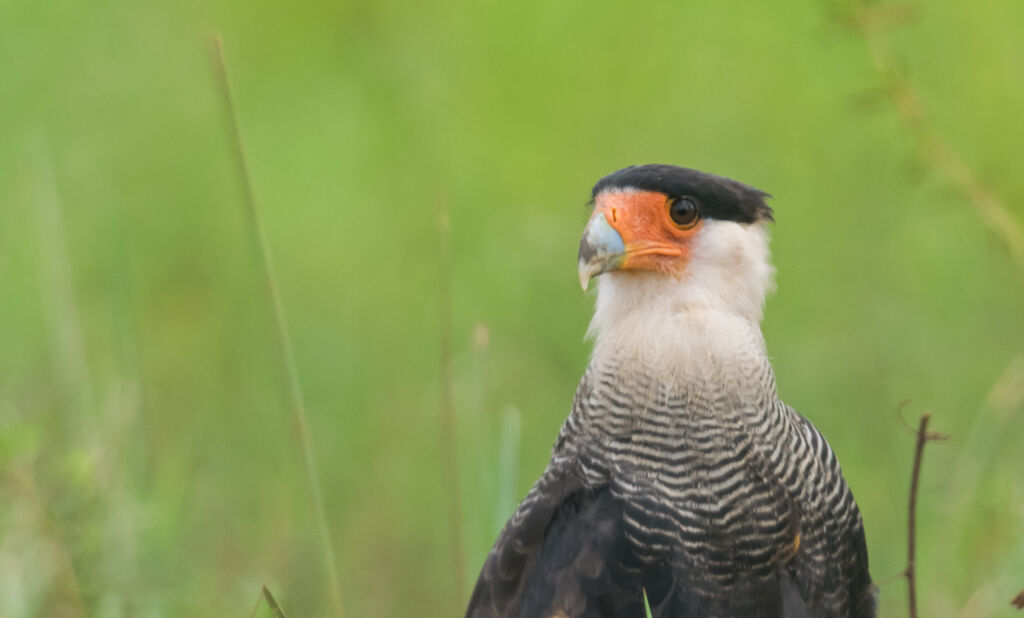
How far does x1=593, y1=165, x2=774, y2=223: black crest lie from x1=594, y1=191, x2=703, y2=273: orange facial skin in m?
0.02

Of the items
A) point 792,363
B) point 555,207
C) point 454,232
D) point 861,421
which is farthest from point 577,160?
point 861,421

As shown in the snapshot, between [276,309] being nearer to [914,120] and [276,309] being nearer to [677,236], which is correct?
[677,236]

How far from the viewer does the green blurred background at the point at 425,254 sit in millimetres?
3836

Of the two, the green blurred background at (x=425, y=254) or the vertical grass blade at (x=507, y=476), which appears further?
the green blurred background at (x=425, y=254)

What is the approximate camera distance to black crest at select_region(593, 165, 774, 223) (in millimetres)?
2631

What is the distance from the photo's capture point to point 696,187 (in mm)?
2646

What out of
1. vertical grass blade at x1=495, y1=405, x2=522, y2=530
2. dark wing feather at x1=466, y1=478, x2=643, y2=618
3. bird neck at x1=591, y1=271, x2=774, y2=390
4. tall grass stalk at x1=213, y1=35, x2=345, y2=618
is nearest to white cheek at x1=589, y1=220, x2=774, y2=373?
bird neck at x1=591, y1=271, x2=774, y2=390

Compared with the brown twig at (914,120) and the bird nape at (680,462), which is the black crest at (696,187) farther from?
the brown twig at (914,120)

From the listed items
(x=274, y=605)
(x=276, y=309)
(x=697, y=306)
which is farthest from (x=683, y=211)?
(x=274, y=605)

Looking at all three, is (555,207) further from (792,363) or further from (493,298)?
(792,363)

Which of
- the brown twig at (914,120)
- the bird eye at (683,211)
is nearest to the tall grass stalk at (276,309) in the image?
the bird eye at (683,211)

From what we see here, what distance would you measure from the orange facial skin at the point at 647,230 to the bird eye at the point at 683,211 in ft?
0.04

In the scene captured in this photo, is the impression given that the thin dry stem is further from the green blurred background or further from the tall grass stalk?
the green blurred background

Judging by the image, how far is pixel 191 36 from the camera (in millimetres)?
6957
